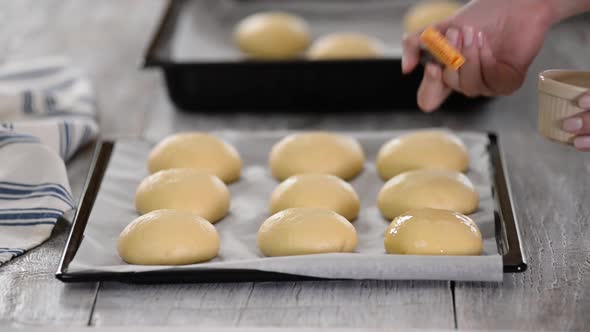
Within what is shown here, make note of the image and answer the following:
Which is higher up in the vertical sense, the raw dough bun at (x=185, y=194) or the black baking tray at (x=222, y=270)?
the black baking tray at (x=222, y=270)

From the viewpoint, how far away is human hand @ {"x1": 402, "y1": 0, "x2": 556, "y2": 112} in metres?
1.50

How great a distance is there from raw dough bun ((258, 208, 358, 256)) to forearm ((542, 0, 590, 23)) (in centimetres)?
53

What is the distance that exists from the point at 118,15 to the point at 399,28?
0.90 meters

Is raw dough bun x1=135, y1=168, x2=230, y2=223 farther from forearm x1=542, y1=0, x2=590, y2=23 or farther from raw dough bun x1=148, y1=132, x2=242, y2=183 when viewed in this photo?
forearm x1=542, y1=0, x2=590, y2=23

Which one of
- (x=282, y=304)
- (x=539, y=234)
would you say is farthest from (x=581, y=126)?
(x=282, y=304)

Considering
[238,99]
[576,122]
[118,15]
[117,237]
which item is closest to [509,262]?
[576,122]

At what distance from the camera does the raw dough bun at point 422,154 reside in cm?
158

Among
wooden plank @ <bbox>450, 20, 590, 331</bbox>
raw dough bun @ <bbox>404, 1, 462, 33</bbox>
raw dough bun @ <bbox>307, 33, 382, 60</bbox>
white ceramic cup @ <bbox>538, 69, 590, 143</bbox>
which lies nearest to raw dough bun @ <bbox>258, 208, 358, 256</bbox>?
wooden plank @ <bbox>450, 20, 590, 331</bbox>

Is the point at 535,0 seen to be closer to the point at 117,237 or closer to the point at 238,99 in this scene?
the point at 238,99

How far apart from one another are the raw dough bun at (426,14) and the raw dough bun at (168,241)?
1.14 metres

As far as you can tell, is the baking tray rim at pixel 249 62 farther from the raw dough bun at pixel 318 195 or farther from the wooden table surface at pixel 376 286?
the raw dough bun at pixel 318 195

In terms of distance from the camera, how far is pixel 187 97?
1946 millimetres

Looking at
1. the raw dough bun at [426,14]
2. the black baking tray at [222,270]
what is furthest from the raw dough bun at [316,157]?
the raw dough bun at [426,14]

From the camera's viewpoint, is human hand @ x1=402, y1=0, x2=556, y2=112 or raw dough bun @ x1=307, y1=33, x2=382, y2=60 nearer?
human hand @ x1=402, y1=0, x2=556, y2=112
